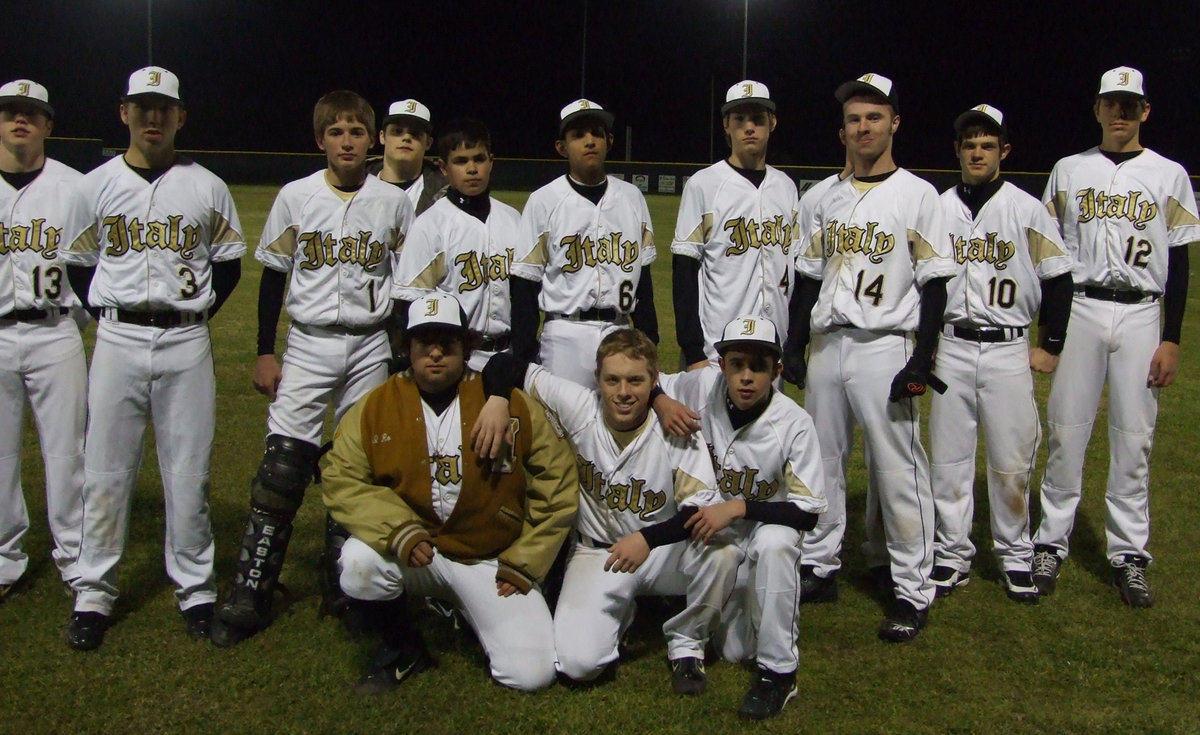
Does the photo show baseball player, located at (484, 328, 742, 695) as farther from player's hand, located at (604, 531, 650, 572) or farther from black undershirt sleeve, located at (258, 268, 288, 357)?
black undershirt sleeve, located at (258, 268, 288, 357)

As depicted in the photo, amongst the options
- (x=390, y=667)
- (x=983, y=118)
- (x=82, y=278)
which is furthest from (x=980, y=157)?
(x=82, y=278)

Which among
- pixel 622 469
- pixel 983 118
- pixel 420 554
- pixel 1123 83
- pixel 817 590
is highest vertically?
pixel 1123 83

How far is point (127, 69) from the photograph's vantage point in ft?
102

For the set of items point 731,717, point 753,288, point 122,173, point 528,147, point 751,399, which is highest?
Answer: point 528,147

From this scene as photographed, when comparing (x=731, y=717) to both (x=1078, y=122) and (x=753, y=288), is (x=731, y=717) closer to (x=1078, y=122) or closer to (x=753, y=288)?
(x=753, y=288)

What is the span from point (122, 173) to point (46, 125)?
0.82 m

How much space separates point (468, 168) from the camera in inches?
169

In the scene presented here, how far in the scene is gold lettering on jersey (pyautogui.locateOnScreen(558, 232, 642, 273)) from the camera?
4344 mm

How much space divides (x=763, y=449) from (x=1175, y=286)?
7.30 feet

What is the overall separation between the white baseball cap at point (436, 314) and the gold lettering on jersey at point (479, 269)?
502mm

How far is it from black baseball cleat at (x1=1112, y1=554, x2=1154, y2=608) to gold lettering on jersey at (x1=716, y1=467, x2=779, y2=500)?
1.78 meters

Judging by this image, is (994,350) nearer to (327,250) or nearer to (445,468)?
(445,468)

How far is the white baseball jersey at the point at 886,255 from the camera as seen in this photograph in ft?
13.6

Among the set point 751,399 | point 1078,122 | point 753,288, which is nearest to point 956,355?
point 753,288
